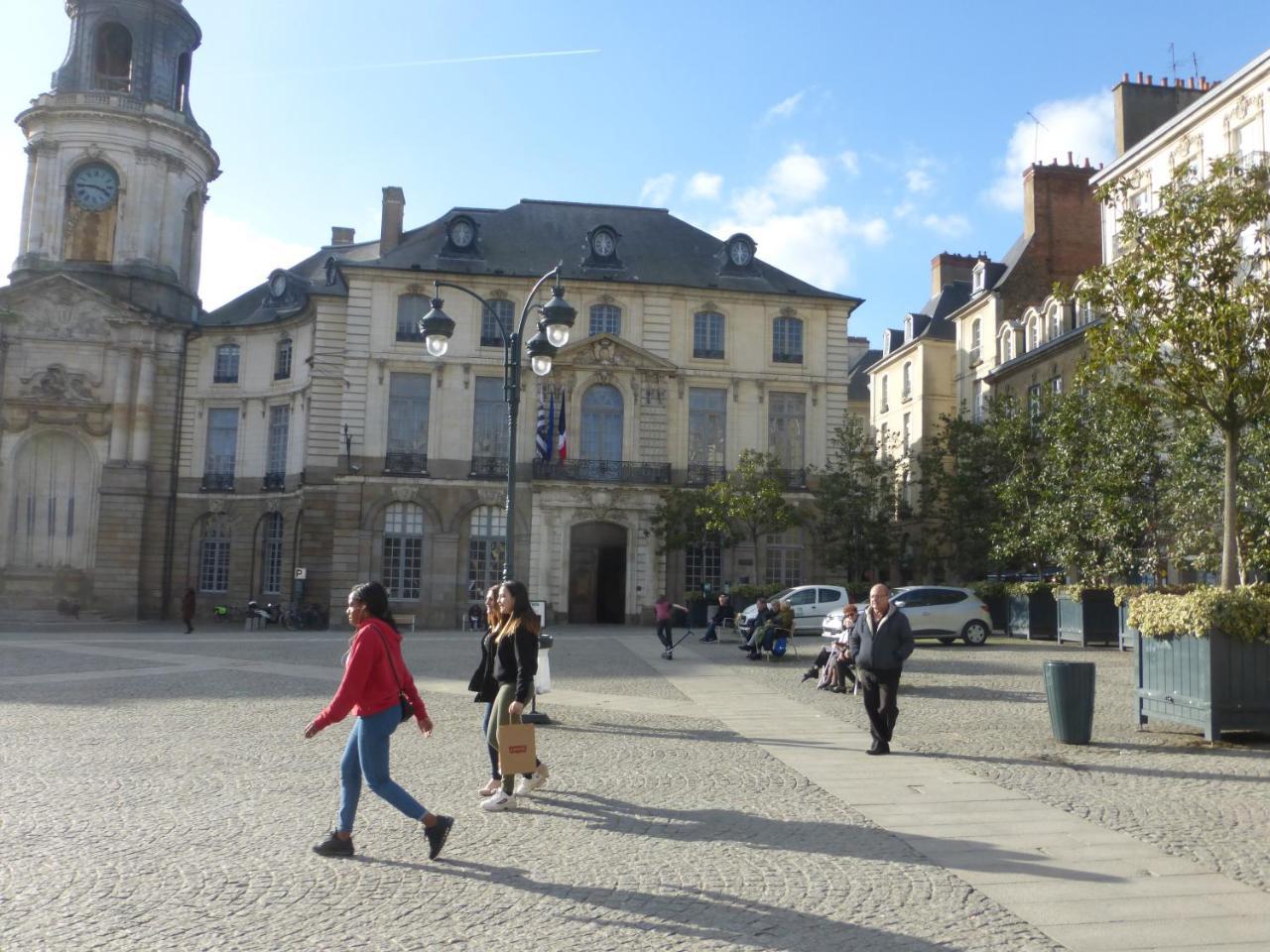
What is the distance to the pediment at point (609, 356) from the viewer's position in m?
36.9

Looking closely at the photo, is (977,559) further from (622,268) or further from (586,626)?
(622,268)

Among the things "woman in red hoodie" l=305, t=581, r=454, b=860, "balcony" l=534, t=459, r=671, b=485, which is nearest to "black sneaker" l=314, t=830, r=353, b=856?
"woman in red hoodie" l=305, t=581, r=454, b=860

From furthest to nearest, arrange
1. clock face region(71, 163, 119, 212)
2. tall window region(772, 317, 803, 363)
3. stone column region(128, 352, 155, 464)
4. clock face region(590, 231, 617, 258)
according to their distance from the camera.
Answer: clock face region(71, 163, 119, 212), stone column region(128, 352, 155, 464), tall window region(772, 317, 803, 363), clock face region(590, 231, 617, 258)

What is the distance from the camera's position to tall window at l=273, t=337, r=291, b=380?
4178 centimetres

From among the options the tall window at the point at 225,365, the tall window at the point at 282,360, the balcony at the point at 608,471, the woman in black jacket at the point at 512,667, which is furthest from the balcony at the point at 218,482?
the woman in black jacket at the point at 512,667

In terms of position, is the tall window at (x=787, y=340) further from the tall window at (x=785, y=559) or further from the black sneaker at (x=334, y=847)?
the black sneaker at (x=334, y=847)

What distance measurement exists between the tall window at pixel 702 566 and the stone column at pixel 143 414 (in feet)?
69.5

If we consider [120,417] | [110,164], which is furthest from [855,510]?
[110,164]

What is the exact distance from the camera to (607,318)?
3791 centimetres

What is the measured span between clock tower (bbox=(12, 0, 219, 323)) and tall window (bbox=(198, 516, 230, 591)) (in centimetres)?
868

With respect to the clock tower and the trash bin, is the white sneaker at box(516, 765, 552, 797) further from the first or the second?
the clock tower

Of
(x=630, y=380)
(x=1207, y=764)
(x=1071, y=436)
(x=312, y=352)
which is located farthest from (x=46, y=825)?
(x=312, y=352)

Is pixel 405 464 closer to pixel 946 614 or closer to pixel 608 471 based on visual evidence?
pixel 608 471

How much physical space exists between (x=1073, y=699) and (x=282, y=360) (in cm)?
3672
